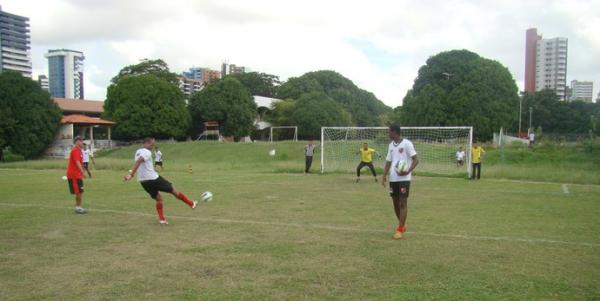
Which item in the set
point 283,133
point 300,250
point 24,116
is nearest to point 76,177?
point 300,250

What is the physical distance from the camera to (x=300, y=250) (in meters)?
7.25

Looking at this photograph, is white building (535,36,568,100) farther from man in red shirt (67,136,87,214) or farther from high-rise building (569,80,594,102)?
man in red shirt (67,136,87,214)

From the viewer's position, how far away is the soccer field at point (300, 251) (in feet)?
17.7

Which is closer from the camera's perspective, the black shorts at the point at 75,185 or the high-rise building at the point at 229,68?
the black shorts at the point at 75,185

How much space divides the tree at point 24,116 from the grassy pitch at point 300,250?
1546 inches

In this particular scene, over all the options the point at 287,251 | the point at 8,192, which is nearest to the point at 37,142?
the point at 8,192

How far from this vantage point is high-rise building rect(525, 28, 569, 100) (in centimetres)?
10881

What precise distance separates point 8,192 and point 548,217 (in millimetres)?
16221

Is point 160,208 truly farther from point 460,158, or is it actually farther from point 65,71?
point 65,71

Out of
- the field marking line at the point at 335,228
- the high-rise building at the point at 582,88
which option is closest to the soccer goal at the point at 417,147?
the field marking line at the point at 335,228

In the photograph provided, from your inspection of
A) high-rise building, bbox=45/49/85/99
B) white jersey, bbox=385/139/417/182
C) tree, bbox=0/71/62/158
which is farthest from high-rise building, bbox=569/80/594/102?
white jersey, bbox=385/139/417/182

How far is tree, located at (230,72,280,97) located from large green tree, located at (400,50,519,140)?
36.8m

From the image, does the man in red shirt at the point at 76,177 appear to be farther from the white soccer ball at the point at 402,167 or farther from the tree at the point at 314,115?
the tree at the point at 314,115

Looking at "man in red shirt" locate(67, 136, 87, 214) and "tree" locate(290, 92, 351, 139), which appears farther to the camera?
"tree" locate(290, 92, 351, 139)
